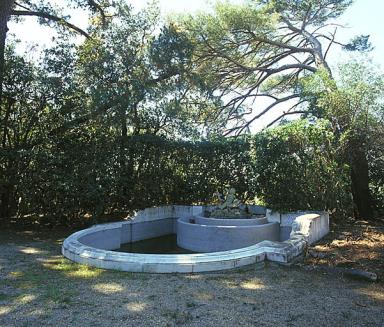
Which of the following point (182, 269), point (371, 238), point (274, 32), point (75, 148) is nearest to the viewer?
point (182, 269)

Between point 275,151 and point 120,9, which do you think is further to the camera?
point 120,9

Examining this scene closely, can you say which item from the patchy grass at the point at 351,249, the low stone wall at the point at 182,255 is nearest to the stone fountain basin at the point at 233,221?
the low stone wall at the point at 182,255

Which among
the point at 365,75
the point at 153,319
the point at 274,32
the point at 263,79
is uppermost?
the point at 274,32

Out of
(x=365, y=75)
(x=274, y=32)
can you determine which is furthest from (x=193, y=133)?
(x=274, y=32)

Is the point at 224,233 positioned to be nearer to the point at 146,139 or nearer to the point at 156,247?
the point at 156,247

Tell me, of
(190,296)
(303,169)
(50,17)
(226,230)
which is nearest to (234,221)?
(226,230)

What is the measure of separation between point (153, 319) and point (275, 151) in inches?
289

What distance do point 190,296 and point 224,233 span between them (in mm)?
4018

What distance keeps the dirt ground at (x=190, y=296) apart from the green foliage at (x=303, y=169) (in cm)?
362

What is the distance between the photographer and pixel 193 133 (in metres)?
11.9

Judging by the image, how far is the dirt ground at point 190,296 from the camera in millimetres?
3781

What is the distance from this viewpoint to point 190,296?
4473 millimetres

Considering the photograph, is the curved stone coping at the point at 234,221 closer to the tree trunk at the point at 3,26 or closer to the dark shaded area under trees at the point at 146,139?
the dark shaded area under trees at the point at 146,139

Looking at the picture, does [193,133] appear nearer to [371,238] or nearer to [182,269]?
[371,238]
